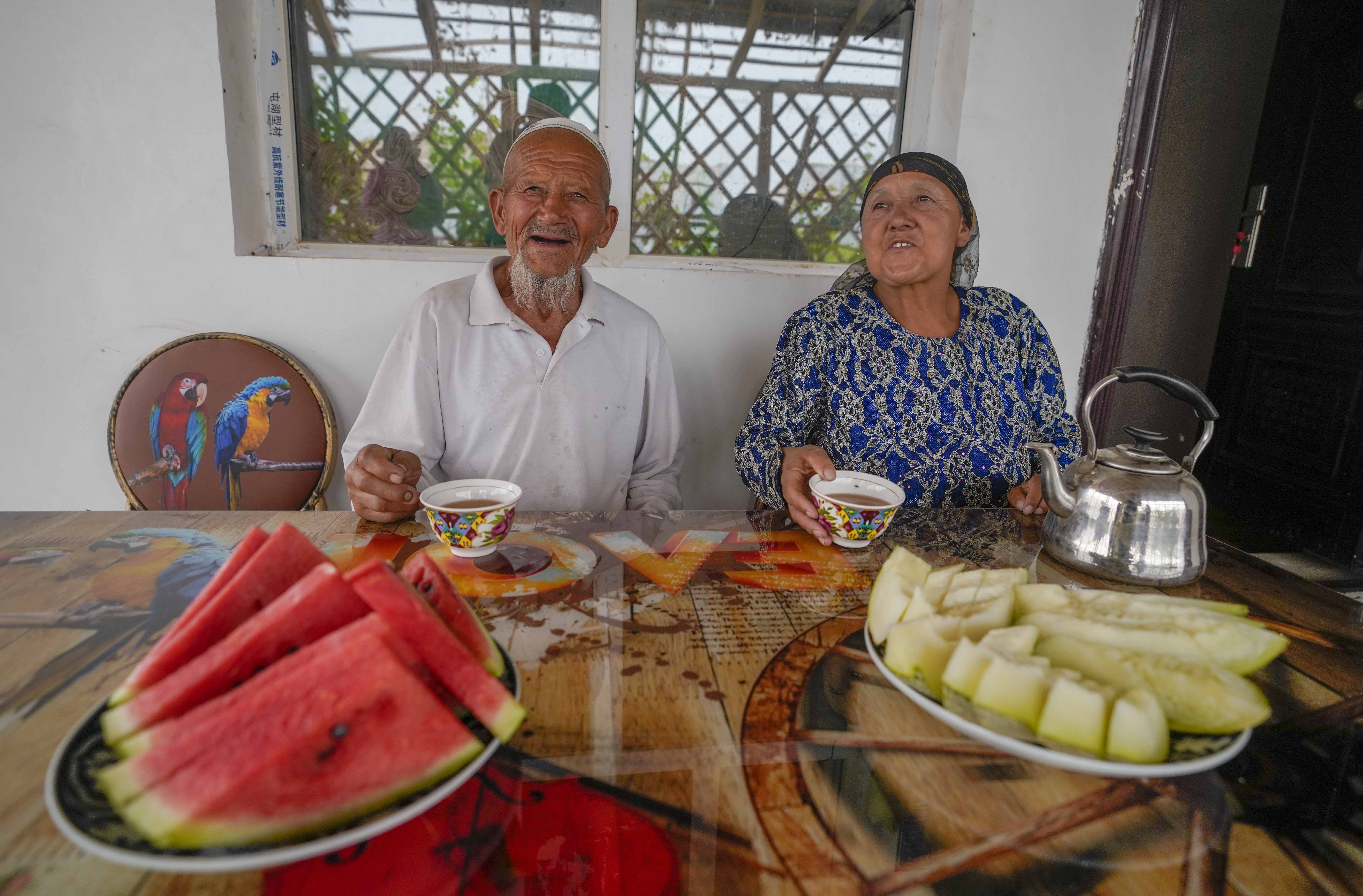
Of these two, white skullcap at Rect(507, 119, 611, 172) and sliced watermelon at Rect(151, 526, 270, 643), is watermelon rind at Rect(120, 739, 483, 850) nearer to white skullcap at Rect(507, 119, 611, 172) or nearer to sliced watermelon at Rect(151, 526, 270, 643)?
sliced watermelon at Rect(151, 526, 270, 643)

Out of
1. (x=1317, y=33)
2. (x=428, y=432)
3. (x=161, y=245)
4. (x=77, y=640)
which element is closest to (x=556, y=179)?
(x=428, y=432)

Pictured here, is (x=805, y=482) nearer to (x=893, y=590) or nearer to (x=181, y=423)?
(x=893, y=590)

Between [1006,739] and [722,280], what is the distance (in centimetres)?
176

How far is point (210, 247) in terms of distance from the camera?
187cm

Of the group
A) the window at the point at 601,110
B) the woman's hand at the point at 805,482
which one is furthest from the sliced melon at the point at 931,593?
the window at the point at 601,110

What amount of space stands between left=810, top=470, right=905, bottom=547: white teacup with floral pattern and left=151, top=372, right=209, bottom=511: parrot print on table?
1668mm

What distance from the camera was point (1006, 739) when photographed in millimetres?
548

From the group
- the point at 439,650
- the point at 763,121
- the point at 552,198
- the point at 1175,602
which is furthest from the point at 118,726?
the point at 763,121

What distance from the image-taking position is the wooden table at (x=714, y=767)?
48cm

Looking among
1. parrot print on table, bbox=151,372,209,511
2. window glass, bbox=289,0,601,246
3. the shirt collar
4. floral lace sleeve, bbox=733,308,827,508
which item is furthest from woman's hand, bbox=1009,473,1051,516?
parrot print on table, bbox=151,372,209,511

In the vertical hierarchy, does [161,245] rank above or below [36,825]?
above

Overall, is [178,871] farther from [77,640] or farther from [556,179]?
[556,179]

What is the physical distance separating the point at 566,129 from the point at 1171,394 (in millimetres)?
1382

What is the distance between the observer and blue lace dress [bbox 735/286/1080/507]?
1.52 meters
